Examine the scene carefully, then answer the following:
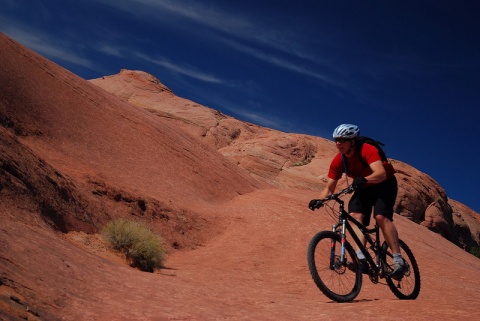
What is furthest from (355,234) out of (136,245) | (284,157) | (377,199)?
(284,157)

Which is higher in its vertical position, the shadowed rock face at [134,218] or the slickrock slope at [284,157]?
the slickrock slope at [284,157]

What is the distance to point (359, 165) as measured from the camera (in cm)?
646

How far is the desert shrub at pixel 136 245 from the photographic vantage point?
8.82 meters

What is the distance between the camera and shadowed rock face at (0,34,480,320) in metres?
4.82

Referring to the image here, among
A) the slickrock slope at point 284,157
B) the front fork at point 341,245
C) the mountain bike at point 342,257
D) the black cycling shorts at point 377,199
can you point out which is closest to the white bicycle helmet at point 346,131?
the mountain bike at point 342,257

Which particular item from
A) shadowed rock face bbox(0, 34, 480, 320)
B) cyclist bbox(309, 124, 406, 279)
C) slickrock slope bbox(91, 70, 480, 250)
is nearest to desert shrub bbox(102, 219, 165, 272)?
shadowed rock face bbox(0, 34, 480, 320)

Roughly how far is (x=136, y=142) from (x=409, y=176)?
27944 mm

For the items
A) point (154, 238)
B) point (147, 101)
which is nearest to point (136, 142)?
point (154, 238)

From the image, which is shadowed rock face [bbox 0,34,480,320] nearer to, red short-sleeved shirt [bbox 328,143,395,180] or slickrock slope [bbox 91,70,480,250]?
red short-sleeved shirt [bbox 328,143,395,180]

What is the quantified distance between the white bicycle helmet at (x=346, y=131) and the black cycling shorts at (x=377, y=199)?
899 mm

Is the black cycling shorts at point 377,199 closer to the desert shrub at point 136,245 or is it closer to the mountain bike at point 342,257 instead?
the mountain bike at point 342,257

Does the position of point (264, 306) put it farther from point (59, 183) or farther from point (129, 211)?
point (129, 211)

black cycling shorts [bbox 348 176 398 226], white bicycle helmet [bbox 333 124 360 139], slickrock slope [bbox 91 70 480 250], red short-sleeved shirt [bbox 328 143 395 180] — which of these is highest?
slickrock slope [bbox 91 70 480 250]

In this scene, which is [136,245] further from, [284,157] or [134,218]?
[284,157]
